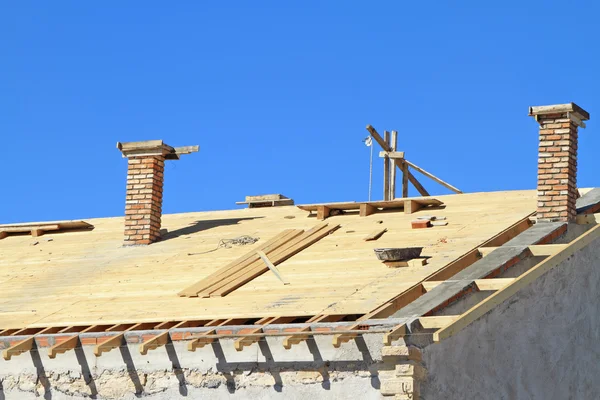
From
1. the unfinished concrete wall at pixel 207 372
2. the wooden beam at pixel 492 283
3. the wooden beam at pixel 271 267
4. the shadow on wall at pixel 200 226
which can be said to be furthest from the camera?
the shadow on wall at pixel 200 226

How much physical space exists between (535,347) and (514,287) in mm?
1572

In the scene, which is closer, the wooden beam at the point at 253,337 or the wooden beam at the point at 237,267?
the wooden beam at the point at 253,337

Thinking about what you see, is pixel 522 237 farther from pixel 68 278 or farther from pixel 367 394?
pixel 68 278

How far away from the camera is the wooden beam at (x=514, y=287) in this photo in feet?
36.3

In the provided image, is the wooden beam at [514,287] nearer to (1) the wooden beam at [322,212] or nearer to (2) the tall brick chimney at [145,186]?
(1) the wooden beam at [322,212]

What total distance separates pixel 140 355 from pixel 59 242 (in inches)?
265

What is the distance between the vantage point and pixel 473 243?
14.7 metres

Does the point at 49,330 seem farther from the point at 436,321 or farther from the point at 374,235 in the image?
the point at 436,321

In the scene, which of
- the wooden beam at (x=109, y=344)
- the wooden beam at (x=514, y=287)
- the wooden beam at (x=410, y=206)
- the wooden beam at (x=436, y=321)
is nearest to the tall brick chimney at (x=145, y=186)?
the wooden beam at (x=410, y=206)

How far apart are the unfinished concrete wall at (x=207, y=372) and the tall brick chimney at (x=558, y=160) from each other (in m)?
4.89

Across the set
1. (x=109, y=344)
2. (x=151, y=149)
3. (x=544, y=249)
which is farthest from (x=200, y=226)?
(x=544, y=249)

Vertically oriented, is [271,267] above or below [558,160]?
below

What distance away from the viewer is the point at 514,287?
12.3m

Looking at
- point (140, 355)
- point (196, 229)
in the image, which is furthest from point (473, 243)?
point (196, 229)
